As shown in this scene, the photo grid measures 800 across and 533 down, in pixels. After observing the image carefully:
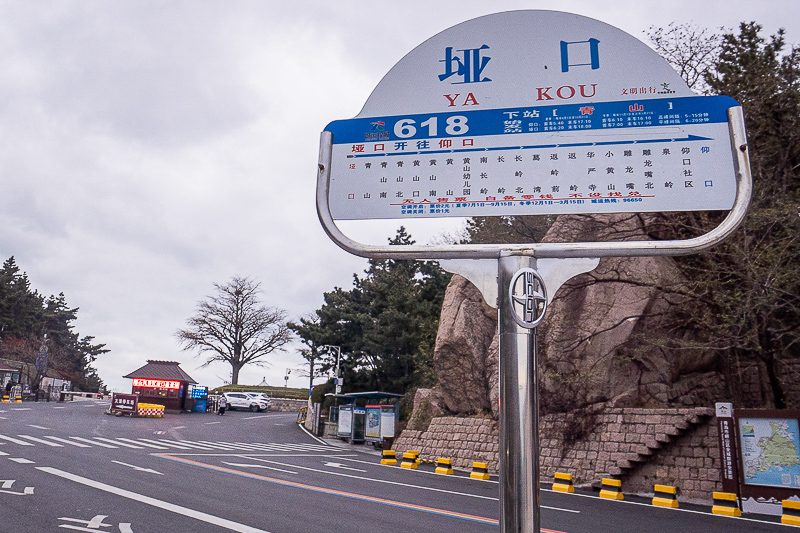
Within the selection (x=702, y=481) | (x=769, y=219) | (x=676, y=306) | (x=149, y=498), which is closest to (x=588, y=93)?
(x=149, y=498)

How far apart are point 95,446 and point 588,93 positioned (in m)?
18.8

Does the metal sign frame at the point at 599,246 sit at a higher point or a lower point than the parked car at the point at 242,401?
higher

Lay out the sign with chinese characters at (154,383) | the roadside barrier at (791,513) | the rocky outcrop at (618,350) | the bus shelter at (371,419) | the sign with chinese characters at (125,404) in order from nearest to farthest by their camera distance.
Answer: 1. the roadside barrier at (791,513)
2. the rocky outcrop at (618,350)
3. the bus shelter at (371,419)
4. the sign with chinese characters at (125,404)
5. the sign with chinese characters at (154,383)

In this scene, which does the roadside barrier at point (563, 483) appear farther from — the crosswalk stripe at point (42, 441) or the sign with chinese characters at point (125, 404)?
the sign with chinese characters at point (125, 404)

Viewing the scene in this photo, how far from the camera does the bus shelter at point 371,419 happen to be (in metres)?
25.3

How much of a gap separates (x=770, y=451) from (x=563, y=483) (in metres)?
4.71

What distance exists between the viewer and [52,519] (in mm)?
7172

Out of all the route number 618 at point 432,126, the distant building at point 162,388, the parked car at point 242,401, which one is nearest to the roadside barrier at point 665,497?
the route number 618 at point 432,126

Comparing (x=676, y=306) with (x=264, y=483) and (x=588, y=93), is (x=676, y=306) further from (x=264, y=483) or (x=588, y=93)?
(x=588, y=93)

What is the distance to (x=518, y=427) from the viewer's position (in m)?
1.86

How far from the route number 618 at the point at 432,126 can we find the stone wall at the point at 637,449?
15064 millimetres

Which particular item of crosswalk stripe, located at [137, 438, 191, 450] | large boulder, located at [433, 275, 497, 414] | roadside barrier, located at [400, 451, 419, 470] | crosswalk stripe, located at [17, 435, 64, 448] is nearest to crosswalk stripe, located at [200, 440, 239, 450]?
crosswalk stripe, located at [137, 438, 191, 450]

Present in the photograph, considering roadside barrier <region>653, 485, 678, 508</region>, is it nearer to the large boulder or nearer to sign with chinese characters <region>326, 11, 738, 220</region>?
the large boulder

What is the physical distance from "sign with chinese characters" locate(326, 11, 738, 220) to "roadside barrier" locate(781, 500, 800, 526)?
37.0 feet
